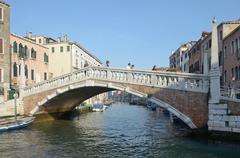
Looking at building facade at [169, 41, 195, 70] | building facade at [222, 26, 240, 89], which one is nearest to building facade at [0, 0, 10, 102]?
building facade at [222, 26, 240, 89]

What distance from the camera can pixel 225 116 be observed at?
12594 millimetres

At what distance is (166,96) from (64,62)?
2376cm

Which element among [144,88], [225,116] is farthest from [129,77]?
[225,116]

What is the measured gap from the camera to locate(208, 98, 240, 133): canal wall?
12.3 m

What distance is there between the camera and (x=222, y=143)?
1245 cm

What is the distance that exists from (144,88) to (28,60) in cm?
1476

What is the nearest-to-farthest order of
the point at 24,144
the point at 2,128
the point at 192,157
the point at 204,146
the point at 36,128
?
the point at 192,157 → the point at 204,146 → the point at 24,144 → the point at 2,128 → the point at 36,128

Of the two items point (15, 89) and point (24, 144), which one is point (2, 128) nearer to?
point (24, 144)

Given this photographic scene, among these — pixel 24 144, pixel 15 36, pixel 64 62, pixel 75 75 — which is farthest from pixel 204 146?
pixel 64 62

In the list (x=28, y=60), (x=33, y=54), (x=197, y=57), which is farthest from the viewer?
(x=197, y=57)

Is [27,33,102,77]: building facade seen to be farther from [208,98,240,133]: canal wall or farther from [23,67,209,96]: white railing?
[208,98,240,133]: canal wall

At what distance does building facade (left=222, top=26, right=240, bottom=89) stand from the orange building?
15.3 m

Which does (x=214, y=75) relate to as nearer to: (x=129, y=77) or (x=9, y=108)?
(x=129, y=77)

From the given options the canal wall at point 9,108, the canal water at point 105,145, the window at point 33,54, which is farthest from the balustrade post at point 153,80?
the window at point 33,54
